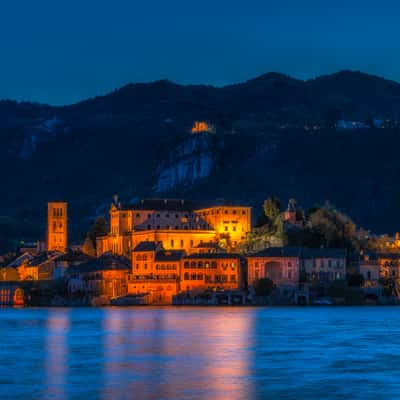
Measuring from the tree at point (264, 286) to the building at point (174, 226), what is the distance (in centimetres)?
1837

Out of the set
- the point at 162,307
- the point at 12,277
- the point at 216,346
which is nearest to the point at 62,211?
the point at 12,277

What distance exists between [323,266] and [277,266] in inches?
202

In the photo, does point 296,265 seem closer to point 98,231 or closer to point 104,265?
point 104,265

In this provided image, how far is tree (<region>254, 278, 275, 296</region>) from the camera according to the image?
432 ft

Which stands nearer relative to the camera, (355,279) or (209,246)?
(355,279)

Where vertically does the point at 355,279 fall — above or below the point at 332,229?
below

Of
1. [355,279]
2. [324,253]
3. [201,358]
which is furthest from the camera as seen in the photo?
[355,279]

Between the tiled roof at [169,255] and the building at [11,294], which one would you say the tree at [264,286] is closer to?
the tiled roof at [169,255]

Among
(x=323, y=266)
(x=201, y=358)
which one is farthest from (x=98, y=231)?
(x=201, y=358)

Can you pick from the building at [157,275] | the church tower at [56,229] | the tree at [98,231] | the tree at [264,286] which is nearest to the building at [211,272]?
the building at [157,275]

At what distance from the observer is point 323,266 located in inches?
5271

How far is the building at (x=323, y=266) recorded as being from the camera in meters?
134

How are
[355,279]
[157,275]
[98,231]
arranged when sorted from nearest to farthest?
1. [355,279]
2. [157,275]
3. [98,231]

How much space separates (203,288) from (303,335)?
57850mm
